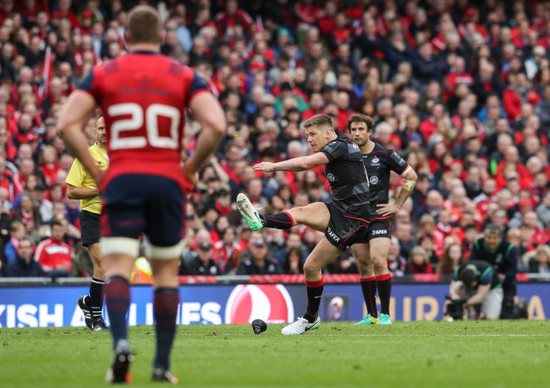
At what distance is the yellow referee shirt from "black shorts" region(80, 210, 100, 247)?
58 millimetres

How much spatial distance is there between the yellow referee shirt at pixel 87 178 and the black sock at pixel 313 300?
8.32 ft

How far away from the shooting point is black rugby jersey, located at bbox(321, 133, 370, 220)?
1181 cm

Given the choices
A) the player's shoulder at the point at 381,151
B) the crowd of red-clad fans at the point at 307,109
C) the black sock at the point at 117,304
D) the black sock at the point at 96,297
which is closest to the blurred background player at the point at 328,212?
the player's shoulder at the point at 381,151

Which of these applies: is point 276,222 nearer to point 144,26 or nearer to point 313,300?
point 313,300

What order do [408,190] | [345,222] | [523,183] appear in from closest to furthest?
[345,222] → [408,190] → [523,183]

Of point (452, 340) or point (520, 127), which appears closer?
point (452, 340)

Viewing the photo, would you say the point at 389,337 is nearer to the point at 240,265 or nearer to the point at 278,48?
the point at 240,265

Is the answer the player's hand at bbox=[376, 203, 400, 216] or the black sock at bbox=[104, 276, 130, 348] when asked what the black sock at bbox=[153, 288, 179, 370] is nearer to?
the black sock at bbox=[104, 276, 130, 348]

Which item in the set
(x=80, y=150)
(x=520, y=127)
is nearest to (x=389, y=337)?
(x=80, y=150)

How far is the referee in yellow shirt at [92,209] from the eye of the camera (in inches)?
449

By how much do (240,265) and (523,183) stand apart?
24.7 feet

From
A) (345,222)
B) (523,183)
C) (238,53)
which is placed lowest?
(345,222)

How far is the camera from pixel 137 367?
294 inches

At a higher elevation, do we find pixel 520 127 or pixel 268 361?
pixel 520 127
